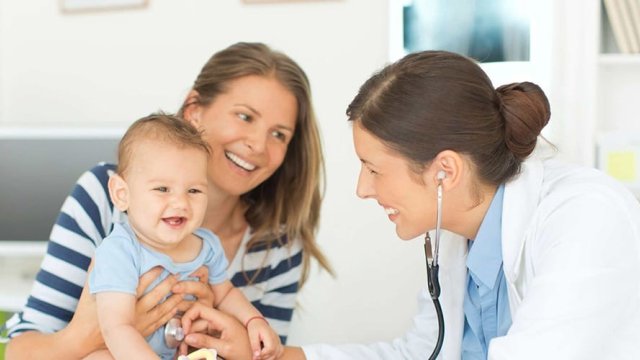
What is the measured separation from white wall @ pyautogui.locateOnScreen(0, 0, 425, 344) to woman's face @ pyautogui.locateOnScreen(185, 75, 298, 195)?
3.78ft

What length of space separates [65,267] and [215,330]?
35cm

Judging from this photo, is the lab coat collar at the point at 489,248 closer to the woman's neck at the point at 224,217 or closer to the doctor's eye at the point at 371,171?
the doctor's eye at the point at 371,171

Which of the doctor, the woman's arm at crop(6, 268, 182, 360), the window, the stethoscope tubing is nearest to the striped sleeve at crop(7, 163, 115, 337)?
the woman's arm at crop(6, 268, 182, 360)

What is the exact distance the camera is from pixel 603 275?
52.6 inches

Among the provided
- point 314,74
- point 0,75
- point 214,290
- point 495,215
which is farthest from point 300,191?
point 0,75

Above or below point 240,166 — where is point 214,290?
below

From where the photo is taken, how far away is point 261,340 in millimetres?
1708

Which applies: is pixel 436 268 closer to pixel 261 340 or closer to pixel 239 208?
pixel 261 340

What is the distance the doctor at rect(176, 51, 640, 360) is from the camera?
4.42 ft

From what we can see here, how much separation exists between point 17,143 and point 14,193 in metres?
0.18

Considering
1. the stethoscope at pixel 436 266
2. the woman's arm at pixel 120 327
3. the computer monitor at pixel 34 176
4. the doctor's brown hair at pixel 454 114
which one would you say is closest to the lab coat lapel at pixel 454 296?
the stethoscope at pixel 436 266

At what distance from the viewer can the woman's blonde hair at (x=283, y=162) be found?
6.64ft

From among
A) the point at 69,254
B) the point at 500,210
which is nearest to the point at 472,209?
the point at 500,210

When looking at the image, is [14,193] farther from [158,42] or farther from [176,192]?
[176,192]
